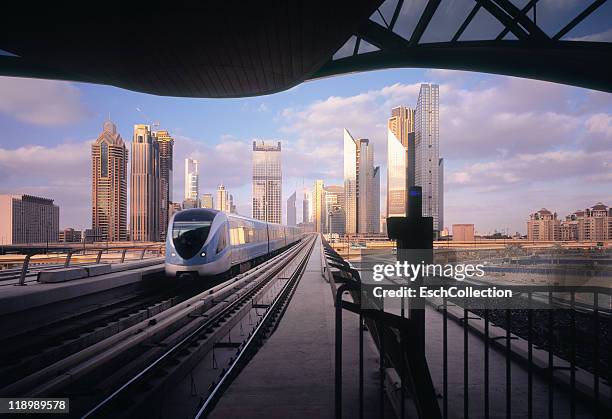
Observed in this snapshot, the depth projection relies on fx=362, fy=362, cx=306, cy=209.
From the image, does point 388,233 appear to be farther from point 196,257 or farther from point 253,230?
point 253,230

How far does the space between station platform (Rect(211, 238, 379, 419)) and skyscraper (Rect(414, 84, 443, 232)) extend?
241 centimetres

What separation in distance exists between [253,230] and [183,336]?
15228mm

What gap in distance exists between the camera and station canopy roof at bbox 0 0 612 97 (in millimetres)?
9078

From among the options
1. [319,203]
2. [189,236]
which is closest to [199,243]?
[189,236]

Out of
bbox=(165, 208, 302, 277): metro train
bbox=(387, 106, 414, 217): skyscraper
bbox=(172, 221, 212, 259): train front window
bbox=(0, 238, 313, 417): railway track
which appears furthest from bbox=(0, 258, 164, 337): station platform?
bbox=(387, 106, 414, 217): skyscraper

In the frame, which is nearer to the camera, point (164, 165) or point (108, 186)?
point (108, 186)

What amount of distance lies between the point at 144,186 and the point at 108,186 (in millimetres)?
20541

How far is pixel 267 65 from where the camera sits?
1307 centimetres

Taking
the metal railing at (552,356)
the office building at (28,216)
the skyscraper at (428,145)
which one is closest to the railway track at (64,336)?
the metal railing at (552,356)

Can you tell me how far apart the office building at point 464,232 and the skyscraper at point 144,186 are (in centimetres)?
9039

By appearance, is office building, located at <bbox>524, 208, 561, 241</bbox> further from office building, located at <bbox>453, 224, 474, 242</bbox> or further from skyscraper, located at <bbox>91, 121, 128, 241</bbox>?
skyscraper, located at <bbox>91, 121, 128, 241</bbox>

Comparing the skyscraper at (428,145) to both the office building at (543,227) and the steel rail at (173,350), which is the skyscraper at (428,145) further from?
the office building at (543,227)

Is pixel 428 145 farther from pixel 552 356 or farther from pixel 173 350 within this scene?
pixel 173 350

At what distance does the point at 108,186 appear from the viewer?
3602 inches
